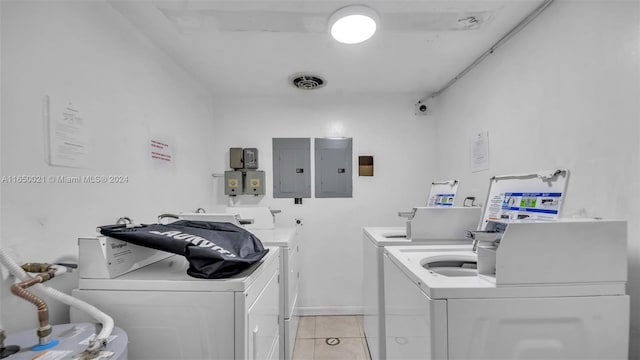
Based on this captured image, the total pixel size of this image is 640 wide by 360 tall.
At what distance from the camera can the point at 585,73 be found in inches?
49.3

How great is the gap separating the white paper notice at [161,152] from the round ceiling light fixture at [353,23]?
1375 mm

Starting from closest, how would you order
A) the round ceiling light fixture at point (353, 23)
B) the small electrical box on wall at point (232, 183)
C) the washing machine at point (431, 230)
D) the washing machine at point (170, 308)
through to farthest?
the washing machine at point (170, 308), the round ceiling light fixture at point (353, 23), the washing machine at point (431, 230), the small electrical box on wall at point (232, 183)

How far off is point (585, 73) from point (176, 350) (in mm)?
2090

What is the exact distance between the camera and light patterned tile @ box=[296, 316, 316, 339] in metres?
2.38

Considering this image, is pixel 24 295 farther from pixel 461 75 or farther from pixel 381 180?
pixel 461 75

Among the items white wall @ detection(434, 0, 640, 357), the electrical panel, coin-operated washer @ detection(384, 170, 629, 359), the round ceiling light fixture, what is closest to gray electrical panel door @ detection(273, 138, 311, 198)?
the electrical panel

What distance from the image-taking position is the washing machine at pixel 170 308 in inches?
37.5

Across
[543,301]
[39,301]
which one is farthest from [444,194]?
[39,301]

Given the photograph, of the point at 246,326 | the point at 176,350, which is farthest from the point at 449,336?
the point at 176,350

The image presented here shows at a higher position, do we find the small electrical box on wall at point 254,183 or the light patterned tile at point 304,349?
the small electrical box on wall at point 254,183

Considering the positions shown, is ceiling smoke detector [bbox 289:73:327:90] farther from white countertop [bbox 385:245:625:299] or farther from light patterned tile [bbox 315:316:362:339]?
light patterned tile [bbox 315:316:362:339]

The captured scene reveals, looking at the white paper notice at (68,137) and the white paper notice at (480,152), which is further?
the white paper notice at (480,152)

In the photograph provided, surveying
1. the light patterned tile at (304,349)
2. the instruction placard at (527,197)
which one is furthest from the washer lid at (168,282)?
the light patterned tile at (304,349)

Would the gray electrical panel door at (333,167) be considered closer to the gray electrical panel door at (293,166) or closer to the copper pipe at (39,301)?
the gray electrical panel door at (293,166)
